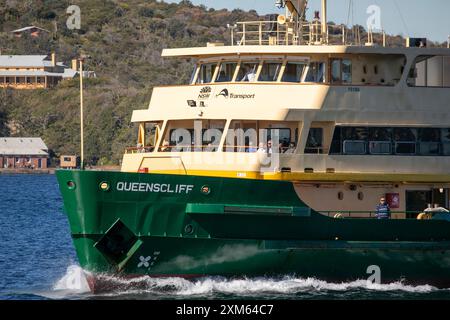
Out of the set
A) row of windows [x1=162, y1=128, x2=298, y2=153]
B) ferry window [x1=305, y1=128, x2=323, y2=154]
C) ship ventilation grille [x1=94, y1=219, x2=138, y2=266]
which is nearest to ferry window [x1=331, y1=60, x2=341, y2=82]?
ferry window [x1=305, y1=128, x2=323, y2=154]

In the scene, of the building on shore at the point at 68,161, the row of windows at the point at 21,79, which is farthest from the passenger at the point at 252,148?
the row of windows at the point at 21,79

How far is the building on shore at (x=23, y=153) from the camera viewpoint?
12775cm

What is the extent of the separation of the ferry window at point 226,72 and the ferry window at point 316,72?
5.68ft

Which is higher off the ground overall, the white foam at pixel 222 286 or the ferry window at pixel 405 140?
the ferry window at pixel 405 140

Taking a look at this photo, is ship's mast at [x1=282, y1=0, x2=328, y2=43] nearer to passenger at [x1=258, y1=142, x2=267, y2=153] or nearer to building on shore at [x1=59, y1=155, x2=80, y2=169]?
passenger at [x1=258, y1=142, x2=267, y2=153]

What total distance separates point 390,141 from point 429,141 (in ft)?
3.36

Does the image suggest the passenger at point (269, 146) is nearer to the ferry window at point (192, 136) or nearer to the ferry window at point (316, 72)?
the ferry window at point (192, 136)

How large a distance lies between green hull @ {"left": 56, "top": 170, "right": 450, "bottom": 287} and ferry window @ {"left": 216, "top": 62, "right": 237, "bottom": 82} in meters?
3.42

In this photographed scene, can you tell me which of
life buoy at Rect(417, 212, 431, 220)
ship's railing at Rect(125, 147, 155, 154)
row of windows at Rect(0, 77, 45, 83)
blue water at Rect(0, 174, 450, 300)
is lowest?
blue water at Rect(0, 174, 450, 300)

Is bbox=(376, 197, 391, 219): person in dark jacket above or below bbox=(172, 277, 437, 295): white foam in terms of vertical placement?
above

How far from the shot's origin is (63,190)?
27.1m

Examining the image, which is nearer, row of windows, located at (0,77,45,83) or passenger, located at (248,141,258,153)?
passenger, located at (248,141,258,153)

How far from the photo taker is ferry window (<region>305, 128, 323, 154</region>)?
2869cm
